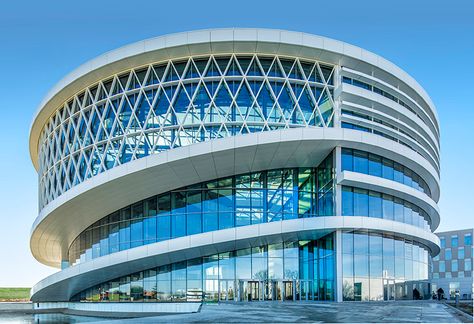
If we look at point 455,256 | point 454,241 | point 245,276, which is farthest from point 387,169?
point 455,256

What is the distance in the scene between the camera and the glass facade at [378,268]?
33.3m

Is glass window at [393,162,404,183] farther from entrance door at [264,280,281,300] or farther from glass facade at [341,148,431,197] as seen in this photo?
entrance door at [264,280,281,300]

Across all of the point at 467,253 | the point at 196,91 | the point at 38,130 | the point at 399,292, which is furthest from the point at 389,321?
the point at 467,253

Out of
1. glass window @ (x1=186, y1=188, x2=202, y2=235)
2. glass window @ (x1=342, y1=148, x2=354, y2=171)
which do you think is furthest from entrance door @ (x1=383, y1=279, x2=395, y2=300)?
glass window @ (x1=186, y1=188, x2=202, y2=235)

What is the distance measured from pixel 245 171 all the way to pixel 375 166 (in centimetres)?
932

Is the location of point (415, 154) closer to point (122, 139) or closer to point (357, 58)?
point (357, 58)

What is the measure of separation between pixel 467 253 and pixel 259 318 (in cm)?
7628

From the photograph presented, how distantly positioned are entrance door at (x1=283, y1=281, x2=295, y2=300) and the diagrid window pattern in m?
11.2

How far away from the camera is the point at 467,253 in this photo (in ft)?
280

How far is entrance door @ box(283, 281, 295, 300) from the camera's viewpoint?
35.6m

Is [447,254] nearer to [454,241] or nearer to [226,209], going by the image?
[454,241]

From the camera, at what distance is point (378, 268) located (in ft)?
114

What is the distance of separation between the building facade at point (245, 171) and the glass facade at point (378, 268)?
10 centimetres

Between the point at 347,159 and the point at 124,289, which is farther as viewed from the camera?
the point at 124,289
